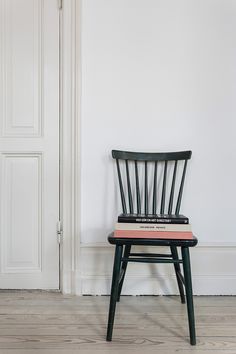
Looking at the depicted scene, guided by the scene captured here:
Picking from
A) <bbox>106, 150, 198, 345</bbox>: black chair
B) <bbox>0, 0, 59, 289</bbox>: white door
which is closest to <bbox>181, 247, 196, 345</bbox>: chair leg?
<bbox>106, 150, 198, 345</bbox>: black chair

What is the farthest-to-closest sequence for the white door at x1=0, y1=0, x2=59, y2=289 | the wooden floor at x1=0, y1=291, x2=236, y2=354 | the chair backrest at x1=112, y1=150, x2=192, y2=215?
the white door at x1=0, y1=0, x2=59, y2=289, the chair backrest at x1=112, y1=150, x2=192, y2=215, the wooden floor at x1=0, y1=291, x2=236, y2=354

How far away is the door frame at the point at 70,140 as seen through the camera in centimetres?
180

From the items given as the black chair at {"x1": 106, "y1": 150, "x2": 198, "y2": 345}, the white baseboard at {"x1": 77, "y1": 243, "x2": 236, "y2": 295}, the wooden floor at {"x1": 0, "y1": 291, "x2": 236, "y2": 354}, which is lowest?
the wooden floor at {"x1": 0, "y1": 291, "x2": 236, "y2": 354}

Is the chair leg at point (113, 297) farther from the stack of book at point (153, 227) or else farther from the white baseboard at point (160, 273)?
the white baseboard at point (160, 273)

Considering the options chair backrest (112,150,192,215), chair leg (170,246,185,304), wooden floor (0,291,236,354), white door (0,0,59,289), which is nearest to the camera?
wooden floor (0,291,236,354)

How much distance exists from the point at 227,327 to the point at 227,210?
0.64 meters

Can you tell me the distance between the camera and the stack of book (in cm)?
136

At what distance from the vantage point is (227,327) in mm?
1456

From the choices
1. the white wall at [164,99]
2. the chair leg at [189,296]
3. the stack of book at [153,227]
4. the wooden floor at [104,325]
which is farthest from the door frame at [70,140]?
the chair leg at [189,296]

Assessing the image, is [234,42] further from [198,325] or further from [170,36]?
[198,325]

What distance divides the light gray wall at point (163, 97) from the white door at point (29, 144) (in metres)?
0.19

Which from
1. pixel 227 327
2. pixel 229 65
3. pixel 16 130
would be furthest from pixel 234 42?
pixel 227 327

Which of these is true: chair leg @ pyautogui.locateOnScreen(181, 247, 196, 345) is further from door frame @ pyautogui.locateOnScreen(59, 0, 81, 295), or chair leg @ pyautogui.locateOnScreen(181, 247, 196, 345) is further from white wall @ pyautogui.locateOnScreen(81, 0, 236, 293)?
door frame @ pyautogui.locateOnScreen(59, 0, 81, 295)

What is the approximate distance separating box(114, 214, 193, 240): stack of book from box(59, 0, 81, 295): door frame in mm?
463
